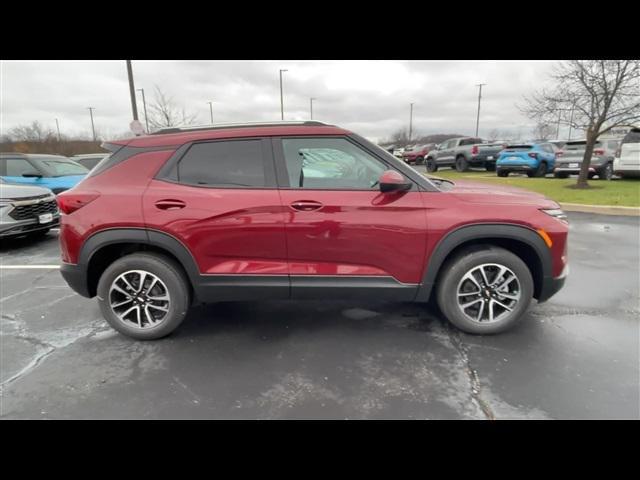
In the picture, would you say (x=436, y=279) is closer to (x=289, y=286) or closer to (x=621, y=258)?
(x=289, y=286)

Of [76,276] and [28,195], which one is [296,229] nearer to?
[76,276]

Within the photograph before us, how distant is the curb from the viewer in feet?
26.0

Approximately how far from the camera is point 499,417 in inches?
87.3

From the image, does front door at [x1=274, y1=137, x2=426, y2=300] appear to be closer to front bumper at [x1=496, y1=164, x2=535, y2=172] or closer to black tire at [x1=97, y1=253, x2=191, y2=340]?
black tire at [x1=97, y1=253, x2=191, y2=340]

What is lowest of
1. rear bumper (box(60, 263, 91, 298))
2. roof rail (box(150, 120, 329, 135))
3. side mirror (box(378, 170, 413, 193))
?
rear bumper (box(60, 263, 91, 298))

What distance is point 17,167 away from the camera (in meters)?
8.89

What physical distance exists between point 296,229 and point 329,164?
633mm

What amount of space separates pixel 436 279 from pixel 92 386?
2793 millimetres

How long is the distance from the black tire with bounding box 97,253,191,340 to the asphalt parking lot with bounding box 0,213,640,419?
12cm

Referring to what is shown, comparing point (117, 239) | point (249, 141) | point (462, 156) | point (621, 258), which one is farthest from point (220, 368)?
point (462, 156)

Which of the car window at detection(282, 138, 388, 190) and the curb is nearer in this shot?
the car window at detection(282, 138, 388, 190)

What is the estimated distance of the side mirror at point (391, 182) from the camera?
2779mm

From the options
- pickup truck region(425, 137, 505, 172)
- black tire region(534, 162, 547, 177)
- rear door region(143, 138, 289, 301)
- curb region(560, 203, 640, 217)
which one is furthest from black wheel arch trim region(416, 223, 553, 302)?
pickup truck region(425, 137, 505, 172)

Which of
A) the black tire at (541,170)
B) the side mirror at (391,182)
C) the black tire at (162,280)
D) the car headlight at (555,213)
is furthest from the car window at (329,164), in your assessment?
the black tire at (541,170)
